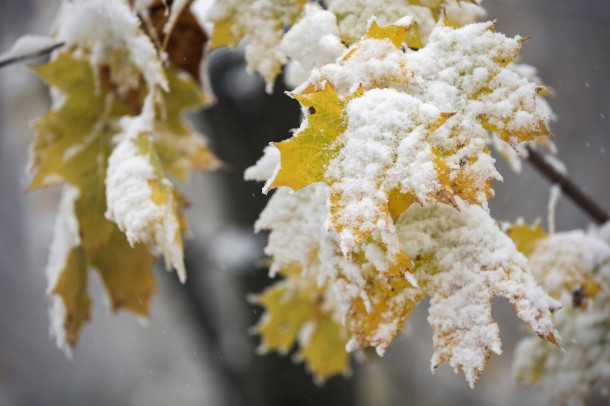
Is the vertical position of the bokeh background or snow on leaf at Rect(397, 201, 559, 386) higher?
snow on leaf at Rect(397, 201, 559, 386)

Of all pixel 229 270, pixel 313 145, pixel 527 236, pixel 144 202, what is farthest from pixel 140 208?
pixel 229 270

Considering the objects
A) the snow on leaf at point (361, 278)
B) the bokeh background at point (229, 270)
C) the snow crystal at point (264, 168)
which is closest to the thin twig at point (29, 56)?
the bokeh background at point (229, 270)

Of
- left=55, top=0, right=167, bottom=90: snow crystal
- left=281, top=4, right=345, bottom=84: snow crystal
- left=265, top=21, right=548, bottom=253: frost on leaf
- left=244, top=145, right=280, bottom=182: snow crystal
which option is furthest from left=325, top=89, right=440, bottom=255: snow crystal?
left=55, top=0, right=167, bottom=90: snow crystal

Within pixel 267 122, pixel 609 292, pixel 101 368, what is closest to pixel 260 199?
pixel 267 122

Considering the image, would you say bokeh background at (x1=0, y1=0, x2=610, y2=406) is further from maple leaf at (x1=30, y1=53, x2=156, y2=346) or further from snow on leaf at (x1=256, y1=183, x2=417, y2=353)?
snow on leaf at (x1=256, y1=183, x2=417, y2=353)

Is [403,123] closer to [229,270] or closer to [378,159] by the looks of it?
[378,159]

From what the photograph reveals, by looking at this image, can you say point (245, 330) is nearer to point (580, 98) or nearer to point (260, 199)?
point (260, 199)
